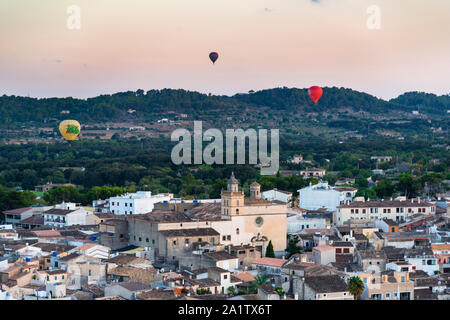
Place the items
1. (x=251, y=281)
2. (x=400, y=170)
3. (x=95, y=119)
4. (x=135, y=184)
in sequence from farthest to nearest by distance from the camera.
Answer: (x=95, y=119)
(x=400, y=170)
(x=135, y=184)
(x=251, y=281)

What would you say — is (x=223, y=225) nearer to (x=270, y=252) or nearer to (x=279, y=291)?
(x=270, y=252)

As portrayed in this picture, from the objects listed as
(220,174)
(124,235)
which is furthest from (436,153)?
(124,235)

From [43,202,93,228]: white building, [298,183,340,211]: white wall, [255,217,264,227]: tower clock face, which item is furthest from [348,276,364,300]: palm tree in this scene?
[43,202,93,228]: white building

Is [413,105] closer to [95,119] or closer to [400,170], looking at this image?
[95,119]

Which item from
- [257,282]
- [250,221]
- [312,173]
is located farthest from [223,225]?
[312,173]

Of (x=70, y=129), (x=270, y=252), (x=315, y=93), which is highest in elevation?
(x=315, y=93)

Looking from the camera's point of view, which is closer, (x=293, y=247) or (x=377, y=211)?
(x=293, y=247)

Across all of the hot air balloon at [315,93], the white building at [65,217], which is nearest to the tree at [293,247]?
the white building at [65,217]
